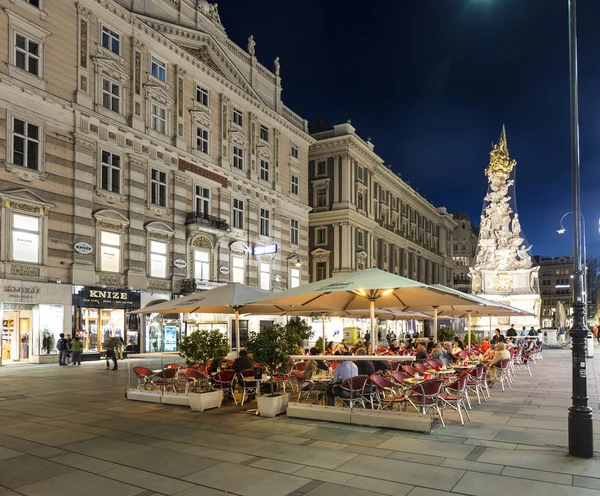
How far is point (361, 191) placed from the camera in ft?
203

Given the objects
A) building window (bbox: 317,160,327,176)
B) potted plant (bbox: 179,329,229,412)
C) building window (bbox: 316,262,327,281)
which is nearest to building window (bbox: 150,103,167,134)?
potted plant (bbox: 179,329,229,412)

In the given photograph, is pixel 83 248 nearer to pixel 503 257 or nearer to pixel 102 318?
pixel 102 318

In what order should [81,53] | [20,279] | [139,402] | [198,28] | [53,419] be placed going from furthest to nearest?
[198,28], [81,53], [20,279], [139,402], [53,419]

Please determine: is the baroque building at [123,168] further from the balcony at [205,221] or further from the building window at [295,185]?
the building window at [295,185]

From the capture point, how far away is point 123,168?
107 feet

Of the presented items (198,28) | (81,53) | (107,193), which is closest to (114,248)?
(107,193)

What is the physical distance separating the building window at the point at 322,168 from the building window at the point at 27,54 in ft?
115

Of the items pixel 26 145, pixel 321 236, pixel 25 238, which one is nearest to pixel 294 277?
pixel 321 236

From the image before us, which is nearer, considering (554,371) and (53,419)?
(53,419)

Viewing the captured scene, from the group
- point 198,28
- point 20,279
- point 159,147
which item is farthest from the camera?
point 198,28

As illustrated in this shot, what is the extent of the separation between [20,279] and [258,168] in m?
22.6

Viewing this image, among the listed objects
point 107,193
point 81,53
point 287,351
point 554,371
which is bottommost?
point 554,371

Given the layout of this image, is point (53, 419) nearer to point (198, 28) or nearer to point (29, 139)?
point (29, 139)

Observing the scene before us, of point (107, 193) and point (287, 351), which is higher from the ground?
point (107, 193)
